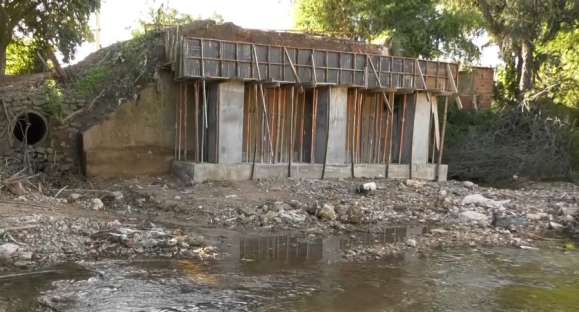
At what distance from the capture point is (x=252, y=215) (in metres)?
10.4

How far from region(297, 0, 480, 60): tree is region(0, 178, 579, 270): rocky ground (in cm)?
682

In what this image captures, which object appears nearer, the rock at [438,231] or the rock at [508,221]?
the rock at [438,231]

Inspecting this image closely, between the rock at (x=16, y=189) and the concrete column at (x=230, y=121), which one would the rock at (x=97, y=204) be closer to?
the rock at (x=16, y=189)

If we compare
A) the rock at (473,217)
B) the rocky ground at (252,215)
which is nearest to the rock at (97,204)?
the rocky ground at (252,215)

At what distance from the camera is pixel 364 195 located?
12.4 meters

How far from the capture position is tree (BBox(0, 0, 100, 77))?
1441 cm

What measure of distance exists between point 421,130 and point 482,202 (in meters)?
3.45

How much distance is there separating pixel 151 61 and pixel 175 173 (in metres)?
2.93

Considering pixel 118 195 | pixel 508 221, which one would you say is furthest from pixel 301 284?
pixel 508 221

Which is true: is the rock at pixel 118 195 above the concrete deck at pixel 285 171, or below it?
below

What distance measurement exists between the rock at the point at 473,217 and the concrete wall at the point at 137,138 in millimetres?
6729

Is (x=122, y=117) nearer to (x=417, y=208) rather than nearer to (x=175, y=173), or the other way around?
(x=175, y=173)

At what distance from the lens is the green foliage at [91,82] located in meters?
14.1

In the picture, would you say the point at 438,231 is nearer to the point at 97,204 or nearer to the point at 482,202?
the point at 482,202
